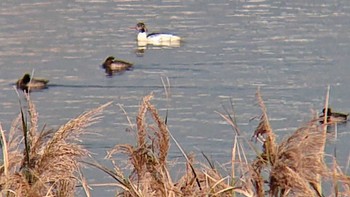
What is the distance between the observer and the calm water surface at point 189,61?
1767 cm

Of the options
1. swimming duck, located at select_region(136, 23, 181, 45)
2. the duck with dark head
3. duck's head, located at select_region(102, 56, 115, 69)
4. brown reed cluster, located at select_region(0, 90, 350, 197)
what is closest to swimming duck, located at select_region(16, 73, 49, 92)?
duck's head, located at select_region(102, 56, 115, 69)

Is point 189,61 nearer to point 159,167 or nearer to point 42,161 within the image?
point 159,167

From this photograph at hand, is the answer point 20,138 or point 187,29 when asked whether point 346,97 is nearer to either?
point 187,29

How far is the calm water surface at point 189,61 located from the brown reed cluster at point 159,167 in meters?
8.35

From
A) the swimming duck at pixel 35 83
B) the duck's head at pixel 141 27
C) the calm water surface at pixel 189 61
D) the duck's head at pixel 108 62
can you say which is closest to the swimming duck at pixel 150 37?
the duck's head at pixel 141 27

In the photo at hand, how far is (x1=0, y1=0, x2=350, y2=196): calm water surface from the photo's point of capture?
17.7 metres

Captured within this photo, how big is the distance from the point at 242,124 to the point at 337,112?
187 cm

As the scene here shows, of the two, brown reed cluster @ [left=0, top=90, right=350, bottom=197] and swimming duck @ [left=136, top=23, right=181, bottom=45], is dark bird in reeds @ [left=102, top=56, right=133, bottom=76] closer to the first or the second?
swimming duck @ [left=136, top=23, right=181, bottom=45]

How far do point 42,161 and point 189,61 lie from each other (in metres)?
21.0

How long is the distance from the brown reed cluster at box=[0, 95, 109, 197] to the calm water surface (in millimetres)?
8383

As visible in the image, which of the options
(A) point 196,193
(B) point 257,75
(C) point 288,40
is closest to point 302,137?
(A) point 196,193

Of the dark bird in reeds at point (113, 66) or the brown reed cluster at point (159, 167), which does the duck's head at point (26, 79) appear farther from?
the brown reed cluster at point (159, 167)

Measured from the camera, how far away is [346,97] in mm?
20031

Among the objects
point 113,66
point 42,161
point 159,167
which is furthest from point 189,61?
point 42,161
